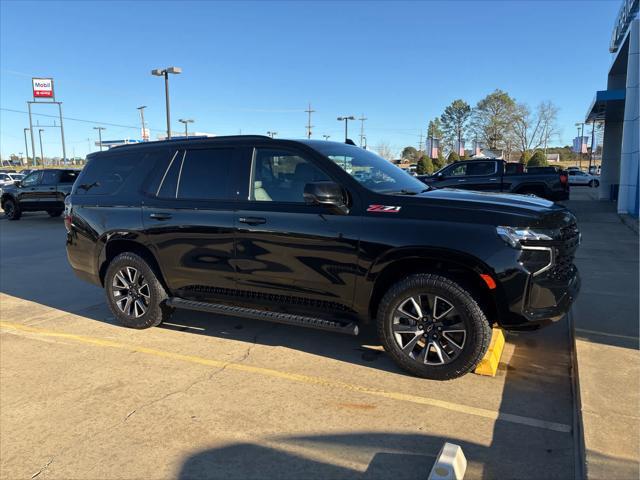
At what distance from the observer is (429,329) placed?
3.92 meters

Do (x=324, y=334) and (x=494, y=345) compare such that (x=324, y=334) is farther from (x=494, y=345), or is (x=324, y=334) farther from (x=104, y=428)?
(x=104, y=428)

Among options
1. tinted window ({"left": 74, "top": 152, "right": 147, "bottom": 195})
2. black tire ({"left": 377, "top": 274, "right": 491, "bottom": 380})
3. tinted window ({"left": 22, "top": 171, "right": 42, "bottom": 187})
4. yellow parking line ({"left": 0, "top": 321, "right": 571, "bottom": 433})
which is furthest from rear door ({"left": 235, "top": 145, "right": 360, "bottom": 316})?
tinted window ({"left": 22, "top": 171, "right": 42, "bottom": 187})

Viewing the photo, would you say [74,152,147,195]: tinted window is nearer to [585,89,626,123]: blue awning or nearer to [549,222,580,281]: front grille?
[549,222,580,281]: front grille

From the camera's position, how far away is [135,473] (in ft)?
9.47

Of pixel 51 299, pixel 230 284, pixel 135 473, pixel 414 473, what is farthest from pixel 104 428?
pixel 51 299

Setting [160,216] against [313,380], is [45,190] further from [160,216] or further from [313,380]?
[313,380]

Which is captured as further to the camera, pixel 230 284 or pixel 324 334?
pixel 324 334

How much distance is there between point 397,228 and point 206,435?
1.99m

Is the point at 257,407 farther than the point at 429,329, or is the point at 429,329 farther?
the point at 429,329

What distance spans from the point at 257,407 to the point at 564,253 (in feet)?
8.34

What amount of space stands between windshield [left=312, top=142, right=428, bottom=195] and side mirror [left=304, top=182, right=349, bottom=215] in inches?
11.0

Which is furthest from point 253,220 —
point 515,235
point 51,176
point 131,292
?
point 51,176

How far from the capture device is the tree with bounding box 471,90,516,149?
64.4m

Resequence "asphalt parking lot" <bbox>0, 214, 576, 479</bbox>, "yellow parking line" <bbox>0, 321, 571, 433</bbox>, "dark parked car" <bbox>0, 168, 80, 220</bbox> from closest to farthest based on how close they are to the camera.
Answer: "asphalt parking lot" <bbox>0, 214, 576, 479</bbox> < "yellow parking line" <bbox>0, 321, 571, 433</bbox> < "dark parked car" <bbox>0, 168, 80, 220</bbox>
